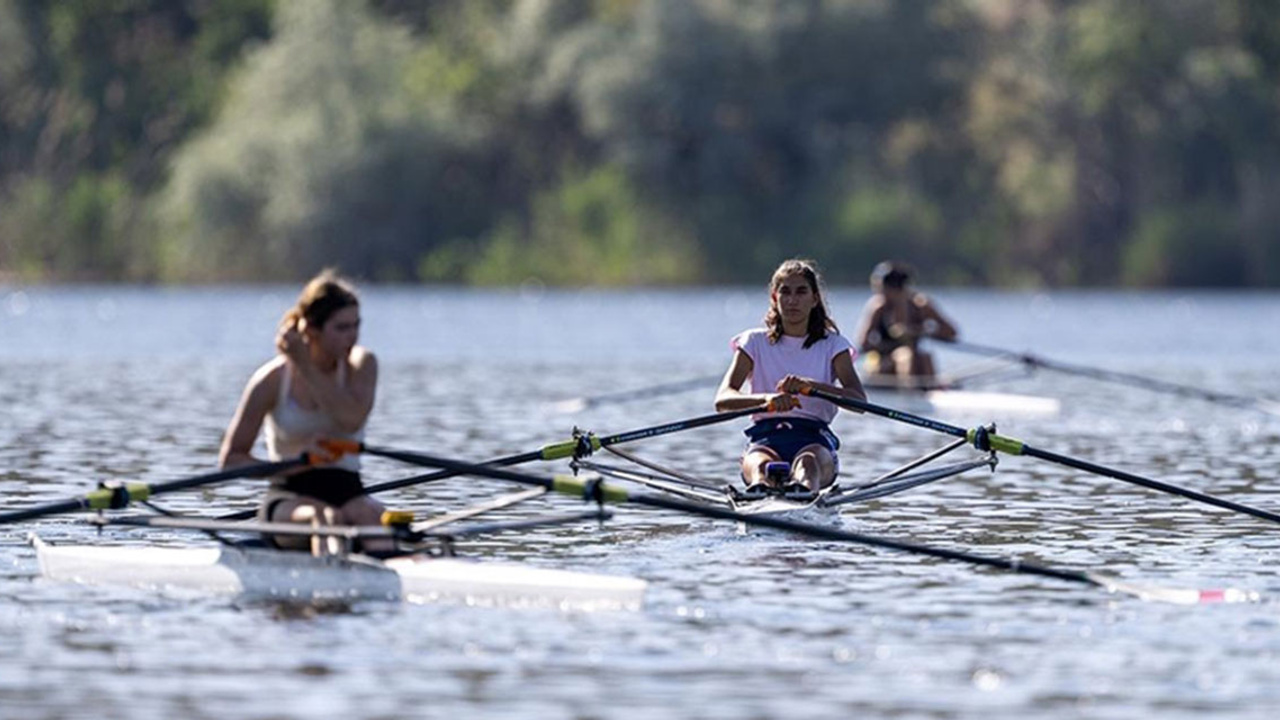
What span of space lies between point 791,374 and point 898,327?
1145cm

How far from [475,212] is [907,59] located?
13.0 metres

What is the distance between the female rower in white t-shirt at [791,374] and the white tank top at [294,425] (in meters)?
3.69

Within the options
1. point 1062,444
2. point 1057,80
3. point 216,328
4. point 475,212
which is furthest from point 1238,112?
point 1062,444

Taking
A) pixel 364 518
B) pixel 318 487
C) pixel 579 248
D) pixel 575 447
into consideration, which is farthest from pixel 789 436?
pixel 579 248

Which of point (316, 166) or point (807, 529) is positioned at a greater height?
point (316, 166)

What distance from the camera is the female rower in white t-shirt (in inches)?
662

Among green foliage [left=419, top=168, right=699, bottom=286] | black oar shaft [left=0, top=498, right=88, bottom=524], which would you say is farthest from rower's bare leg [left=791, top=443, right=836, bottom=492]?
green foliage [left=419, top=168, right=699, bottom=286]

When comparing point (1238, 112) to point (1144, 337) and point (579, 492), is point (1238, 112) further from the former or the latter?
point (579, 492)

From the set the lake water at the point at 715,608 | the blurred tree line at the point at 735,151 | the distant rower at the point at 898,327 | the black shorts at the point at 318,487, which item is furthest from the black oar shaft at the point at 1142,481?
the blurred tree line at the point at 735,151

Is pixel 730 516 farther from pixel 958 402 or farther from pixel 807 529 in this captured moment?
pixel 958 402

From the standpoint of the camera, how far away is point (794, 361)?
56.0 ft

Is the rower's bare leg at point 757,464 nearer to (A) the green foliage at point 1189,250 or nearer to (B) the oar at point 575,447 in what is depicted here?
(B) the oar at point 575,447

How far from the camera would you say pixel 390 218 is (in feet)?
255

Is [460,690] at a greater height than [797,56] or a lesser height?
lesser
